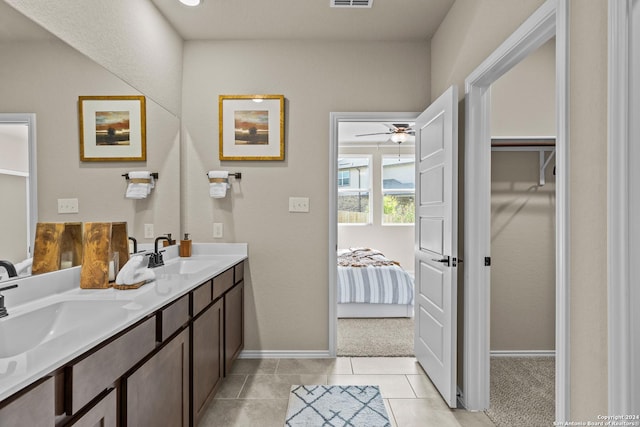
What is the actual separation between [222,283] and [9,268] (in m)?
1.16

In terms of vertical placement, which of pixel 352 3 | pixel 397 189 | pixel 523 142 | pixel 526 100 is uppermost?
pixel 352 3

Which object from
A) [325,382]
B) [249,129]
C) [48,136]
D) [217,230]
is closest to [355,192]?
[249,129]

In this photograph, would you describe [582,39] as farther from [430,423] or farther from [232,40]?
[232,40]

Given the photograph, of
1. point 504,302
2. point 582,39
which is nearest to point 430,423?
point 504,302

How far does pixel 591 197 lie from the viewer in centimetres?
123

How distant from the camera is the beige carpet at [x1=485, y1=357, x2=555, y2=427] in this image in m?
2.16

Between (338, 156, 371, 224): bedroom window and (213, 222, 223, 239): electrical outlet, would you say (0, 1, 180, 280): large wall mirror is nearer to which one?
(213, 222, 223, 239): electrical outlet

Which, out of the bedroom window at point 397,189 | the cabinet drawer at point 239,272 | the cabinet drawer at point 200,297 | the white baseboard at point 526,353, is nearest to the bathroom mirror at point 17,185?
the cabinet drawer at point 200,297

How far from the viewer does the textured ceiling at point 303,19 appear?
8.36 ft

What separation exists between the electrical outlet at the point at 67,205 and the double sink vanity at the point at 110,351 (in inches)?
11.1

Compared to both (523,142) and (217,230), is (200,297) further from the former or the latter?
(523,142)

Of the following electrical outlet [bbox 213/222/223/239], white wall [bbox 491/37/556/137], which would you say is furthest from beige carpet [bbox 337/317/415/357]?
white wall [bbox 491/37/556/137]

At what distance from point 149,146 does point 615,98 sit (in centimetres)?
254

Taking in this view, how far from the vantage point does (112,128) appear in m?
2.13
